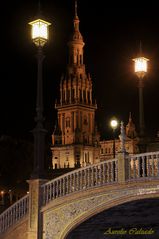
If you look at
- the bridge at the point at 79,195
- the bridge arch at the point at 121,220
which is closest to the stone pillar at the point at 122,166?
the bridge at the point at 79,195

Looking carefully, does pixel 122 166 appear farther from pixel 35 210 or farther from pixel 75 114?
pixel 75 114

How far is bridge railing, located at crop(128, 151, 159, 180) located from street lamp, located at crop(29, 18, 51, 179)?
4178mm

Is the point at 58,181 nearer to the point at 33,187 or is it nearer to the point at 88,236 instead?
the point at 33,187

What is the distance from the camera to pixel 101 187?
1739 centimetres

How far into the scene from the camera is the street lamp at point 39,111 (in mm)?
19844

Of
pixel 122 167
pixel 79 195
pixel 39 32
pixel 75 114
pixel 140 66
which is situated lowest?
pixel 79 195

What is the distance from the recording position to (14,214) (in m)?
21.4

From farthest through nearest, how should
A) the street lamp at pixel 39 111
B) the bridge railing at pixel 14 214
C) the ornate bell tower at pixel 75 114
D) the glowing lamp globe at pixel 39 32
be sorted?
the ornate bell tower at pixel 75 114
the bridge railing at pixel 14 214
the glowing lamp globe at pixel 39 32
the street lamp at pixel 39 111

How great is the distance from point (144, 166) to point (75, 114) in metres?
88.3

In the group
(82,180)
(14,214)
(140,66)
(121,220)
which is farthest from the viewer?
(140,66)

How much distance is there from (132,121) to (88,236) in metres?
87.8

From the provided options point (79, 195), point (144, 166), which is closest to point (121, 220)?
point (79, 195)

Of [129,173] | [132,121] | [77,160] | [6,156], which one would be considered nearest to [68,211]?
[129,173]

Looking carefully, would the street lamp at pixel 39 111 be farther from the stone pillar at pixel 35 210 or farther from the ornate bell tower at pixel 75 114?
the ornate bell tower at pixel 75 114
